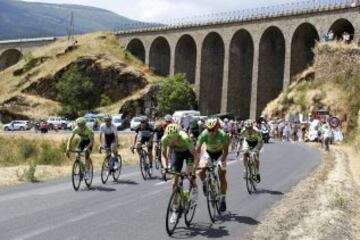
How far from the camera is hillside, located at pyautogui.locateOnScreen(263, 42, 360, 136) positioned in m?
53.0

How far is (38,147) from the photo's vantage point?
40.6 m

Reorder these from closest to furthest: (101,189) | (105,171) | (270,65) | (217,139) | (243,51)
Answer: (217,139)
(101,189)
(105,171)
(270,65)
(243,51)

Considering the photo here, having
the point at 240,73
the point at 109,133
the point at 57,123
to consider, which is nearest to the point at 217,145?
the point at 109,133

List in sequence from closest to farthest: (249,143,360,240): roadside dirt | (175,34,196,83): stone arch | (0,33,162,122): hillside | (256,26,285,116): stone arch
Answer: (249,143,360,240): roadside dirt, (256,26,285,116): stone arch, (0,33,162,122): hillside, (175,34,196,83): stone arch

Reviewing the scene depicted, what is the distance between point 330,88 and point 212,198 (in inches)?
1860

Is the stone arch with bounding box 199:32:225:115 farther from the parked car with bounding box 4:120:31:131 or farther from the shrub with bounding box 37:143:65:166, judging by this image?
the shrub with bounding box 37:143:65:166

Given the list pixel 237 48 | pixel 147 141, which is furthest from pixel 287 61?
pixel 147 141

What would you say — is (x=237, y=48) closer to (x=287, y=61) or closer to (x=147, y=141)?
(x=287, y=61)

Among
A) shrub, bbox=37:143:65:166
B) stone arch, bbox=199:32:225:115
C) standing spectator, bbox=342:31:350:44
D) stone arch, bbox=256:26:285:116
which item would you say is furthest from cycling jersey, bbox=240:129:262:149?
stone arch, bbox=199:32:225:115

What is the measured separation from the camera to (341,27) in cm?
6600

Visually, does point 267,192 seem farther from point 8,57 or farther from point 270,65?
point 8,57

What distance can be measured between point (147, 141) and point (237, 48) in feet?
196

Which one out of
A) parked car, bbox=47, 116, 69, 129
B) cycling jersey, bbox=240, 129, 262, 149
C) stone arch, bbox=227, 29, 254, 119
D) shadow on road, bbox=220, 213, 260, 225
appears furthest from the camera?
stone arch, bbox=227, 29, 254, 119

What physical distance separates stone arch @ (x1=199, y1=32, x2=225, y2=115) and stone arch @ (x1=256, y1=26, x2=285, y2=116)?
8.68m
